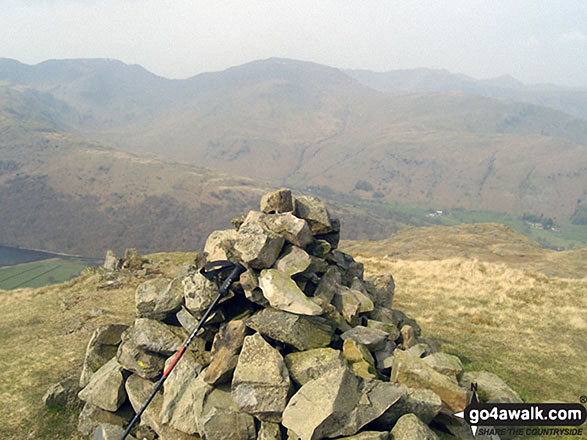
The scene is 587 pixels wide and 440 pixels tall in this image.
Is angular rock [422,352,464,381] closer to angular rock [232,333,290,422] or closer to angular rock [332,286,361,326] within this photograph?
angular rock [332,286,361,326]

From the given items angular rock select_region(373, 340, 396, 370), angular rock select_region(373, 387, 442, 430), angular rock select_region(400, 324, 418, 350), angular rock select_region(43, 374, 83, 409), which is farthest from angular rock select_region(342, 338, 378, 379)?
angular rock select_region(43, 374, 83, 409)

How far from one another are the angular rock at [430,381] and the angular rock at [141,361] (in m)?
8.73

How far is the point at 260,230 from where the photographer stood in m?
14.6

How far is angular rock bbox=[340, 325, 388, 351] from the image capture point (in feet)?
46.5

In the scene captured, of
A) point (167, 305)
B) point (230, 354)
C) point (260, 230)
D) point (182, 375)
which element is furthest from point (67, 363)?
point (260, 230)

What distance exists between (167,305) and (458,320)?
2282 cm

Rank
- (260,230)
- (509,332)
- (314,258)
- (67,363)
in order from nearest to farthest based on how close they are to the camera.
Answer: (260,230)
(314,258)
(67,363)
(509,332)

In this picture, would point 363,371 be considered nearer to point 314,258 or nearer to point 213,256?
point 314,258

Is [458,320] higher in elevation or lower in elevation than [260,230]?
lower

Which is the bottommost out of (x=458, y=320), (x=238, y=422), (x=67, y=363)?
(x=458, y=320)

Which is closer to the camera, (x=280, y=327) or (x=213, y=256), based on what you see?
(x=280, y=327)

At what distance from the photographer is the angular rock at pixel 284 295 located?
13.2 metres

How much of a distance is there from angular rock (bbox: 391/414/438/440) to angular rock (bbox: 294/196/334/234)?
342 inches

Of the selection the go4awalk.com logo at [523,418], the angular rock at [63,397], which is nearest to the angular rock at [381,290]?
the go4awalk.com logo at [523,418]
